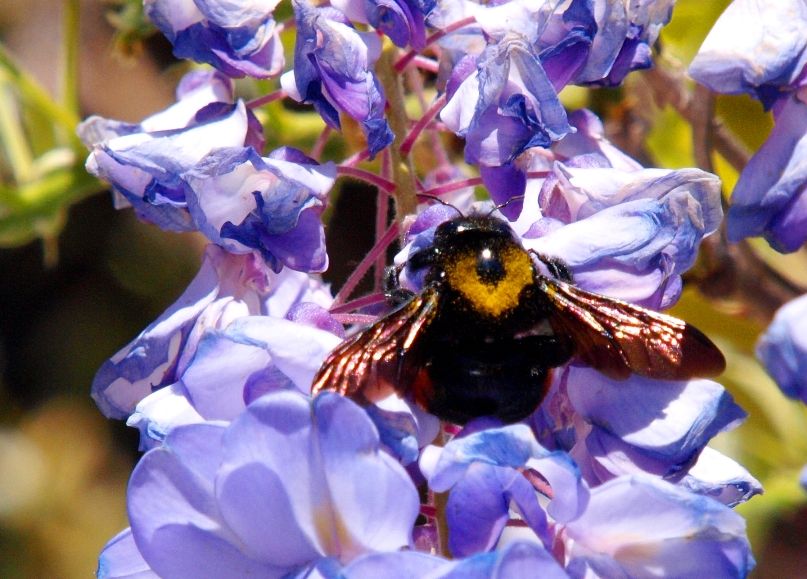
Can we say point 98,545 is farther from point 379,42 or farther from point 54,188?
point 379,42

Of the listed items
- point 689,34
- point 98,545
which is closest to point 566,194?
point 689,34

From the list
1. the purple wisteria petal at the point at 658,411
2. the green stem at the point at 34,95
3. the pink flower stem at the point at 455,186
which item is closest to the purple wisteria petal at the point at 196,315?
the pink flower stem at the point at 455,186

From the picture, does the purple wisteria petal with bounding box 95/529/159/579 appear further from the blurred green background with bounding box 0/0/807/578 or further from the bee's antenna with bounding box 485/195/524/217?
the blurred green background with bounding box 0/0/807/578

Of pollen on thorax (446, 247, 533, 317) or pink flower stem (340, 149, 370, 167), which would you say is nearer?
pollen on thorax (446, 247, 533, 317)

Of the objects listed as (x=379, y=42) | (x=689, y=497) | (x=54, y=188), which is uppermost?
(x=379, y=42)

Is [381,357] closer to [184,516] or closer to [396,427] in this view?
[396,427]

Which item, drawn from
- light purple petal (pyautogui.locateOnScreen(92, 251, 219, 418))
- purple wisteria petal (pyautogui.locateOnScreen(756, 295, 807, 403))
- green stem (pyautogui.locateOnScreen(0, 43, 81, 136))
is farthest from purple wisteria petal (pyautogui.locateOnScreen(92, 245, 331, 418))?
green stem (pyautogui.locateOnScreen(0, 43, 81, 136))

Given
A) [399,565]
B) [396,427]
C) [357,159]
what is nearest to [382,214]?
[357,159]
